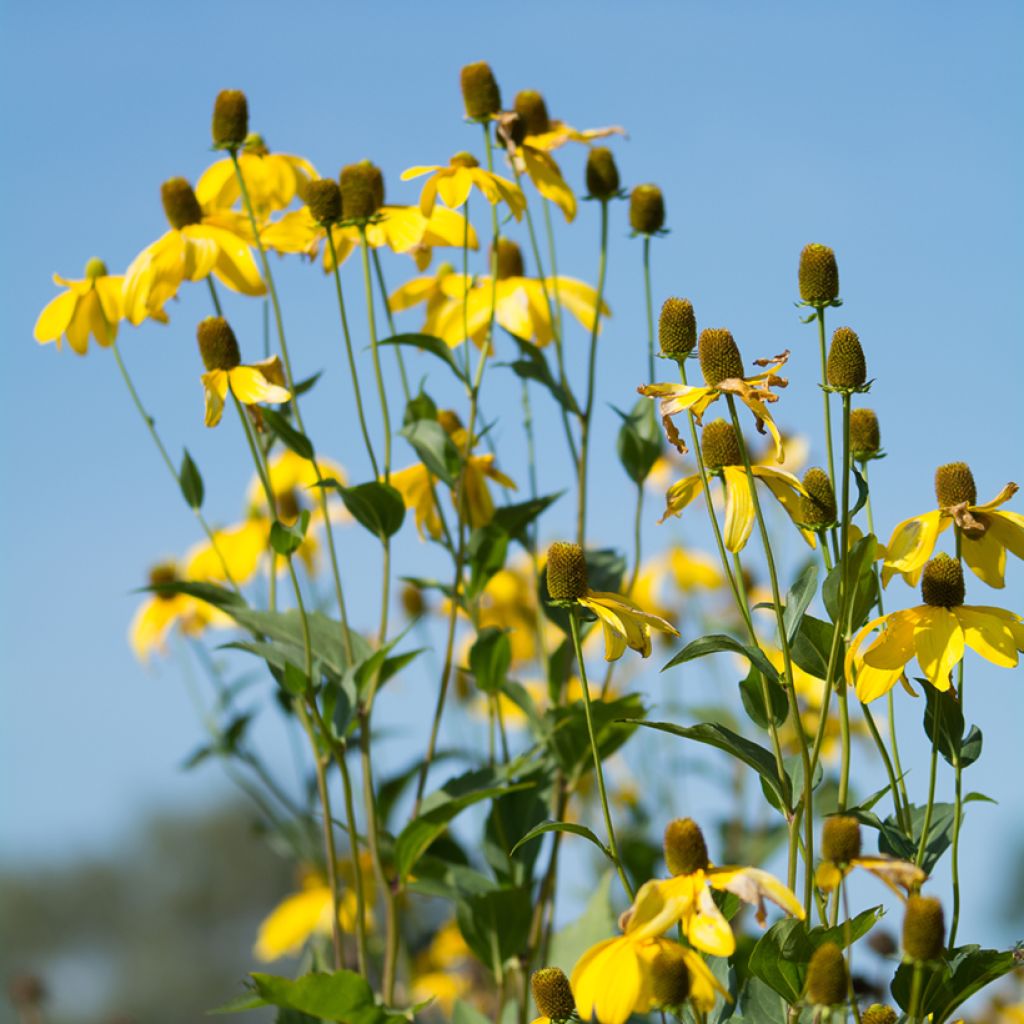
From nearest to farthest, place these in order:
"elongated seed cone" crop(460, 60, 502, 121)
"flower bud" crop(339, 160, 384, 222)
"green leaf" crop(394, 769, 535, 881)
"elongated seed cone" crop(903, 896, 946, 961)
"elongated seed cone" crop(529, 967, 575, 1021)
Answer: "elongated seed cone" crop(903, 896, 946, 961) < "elongated seed cone" crop(529, 967, 575, 1021) < "green leaf" crop(394, 769, 535, 881) < "flower bud" crop(339, 160, 384, 222) < "elongated seed cone" crop(460, 60, 502, 121)

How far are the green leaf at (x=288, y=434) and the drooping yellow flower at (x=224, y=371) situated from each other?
3cm

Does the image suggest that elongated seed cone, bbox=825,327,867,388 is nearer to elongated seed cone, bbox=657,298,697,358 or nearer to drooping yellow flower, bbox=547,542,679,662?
elongated seed cone, bbox=657,298,697,358

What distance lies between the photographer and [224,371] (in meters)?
1.52

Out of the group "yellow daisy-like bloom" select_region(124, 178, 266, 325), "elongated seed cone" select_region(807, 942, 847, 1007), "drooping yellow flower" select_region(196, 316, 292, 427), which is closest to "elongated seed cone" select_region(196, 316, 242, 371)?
"drooping yellow flower" select_region(196, 316, 292, 427)

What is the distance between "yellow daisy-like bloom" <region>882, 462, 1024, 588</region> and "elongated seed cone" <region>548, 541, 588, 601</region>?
0.82ft

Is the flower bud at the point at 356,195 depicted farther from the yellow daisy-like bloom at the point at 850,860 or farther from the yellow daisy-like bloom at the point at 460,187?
the yellow daisy-like bloom at the point at 850,860

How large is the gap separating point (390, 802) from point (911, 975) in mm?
978

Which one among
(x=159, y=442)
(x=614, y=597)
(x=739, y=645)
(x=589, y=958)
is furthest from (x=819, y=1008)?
(x=159, y=442)

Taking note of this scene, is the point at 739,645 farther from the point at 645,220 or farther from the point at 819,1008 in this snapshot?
the point at 645,220

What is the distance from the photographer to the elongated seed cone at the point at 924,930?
0.84 m

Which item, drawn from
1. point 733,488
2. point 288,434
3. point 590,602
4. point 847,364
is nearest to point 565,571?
point 590,602

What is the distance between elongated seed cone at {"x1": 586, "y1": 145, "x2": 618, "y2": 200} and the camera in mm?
1742

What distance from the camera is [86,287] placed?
1.77m

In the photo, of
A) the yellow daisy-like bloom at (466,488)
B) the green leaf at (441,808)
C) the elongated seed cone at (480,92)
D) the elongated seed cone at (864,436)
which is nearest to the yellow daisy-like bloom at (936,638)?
the elongated seed cone at (864,436)
